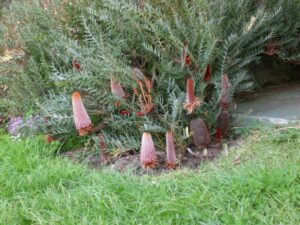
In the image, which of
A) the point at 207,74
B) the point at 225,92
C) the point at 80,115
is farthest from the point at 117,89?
the point at 225,92

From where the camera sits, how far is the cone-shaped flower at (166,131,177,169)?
3334mm

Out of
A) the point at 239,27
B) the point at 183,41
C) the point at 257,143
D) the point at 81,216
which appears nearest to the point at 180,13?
the point at 183,41

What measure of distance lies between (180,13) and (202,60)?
510 millimetres

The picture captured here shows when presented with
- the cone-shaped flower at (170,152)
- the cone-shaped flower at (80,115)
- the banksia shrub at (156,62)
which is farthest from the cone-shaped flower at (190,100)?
the cone-shaped flower at (80,115)

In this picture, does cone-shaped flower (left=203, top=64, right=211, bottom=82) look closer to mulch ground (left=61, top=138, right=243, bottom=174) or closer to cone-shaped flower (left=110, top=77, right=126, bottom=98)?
mulch ground (left=61, top=138, right=243, bottom=174)

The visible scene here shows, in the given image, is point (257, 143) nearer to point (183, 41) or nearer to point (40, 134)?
point (183, 41)

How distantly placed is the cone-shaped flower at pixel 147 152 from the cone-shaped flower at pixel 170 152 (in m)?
0.11

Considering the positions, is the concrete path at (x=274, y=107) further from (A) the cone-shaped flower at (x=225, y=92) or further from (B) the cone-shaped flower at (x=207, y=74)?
(B) the cone-shaped flower at (x=207, y=74)

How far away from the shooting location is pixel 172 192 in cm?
288

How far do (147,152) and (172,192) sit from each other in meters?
0.52

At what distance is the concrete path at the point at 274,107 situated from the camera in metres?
3.87

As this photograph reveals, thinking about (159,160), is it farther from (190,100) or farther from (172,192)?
(172,192)

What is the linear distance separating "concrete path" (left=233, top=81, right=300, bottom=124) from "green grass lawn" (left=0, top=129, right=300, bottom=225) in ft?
1.08

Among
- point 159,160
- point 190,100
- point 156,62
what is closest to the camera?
point 190,100
